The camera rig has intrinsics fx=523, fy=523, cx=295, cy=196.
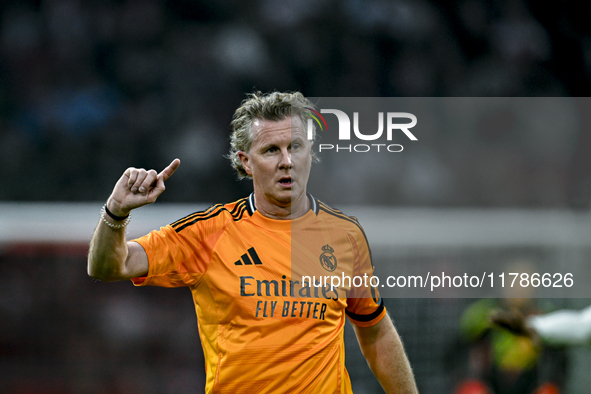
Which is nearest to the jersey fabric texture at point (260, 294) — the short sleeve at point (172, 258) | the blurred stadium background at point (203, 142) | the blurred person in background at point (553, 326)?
the short sleeve at point (172, 258)

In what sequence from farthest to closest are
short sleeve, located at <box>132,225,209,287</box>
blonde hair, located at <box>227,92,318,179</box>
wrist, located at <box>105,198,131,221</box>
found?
blonde hair, located at <box>227,92,318,179</box>, short sleeve, located at <box>132,225,209,287</box>, wrist, located at <box>105,198,131,221</box>

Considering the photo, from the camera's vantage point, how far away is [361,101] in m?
6.27

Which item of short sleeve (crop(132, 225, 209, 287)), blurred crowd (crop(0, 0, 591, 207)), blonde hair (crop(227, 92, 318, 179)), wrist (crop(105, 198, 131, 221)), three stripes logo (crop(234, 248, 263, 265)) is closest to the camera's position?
wrist (crop(105, 198, 131, 221))

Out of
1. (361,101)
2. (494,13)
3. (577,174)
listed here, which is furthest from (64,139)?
(494,13)

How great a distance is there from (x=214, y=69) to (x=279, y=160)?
15.8ft

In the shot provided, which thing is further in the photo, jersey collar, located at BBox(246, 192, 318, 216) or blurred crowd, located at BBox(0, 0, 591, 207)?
blurred crowd, located at BBox(0, 0, 591, 207)

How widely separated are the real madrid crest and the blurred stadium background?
7.37ft

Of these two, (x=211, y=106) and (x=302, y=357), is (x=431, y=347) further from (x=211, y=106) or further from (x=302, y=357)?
(x=211, y=106)

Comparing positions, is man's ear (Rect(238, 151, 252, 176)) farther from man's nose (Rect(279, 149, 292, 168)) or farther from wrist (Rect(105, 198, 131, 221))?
wrist (Rect(105, 198, 131, 221))

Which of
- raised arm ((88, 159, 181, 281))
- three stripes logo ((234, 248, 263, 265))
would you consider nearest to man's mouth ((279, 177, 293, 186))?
three stripes logo ((234, 248, 263, 265))

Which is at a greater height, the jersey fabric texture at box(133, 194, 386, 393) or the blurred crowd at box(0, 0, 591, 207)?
the blurred crowd at box(0, 0, 591, 207)

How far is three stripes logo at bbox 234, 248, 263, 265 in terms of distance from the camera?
2.55 m

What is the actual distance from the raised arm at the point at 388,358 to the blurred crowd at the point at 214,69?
2854 millimetres

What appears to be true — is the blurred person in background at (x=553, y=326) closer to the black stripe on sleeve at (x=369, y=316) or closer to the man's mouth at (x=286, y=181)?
the black stripe on sleeve at (x=369, y=316)
